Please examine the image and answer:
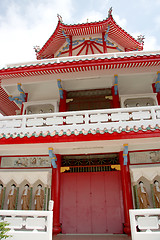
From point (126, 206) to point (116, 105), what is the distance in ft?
14.1

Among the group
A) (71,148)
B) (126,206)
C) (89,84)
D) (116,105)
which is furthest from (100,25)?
(126,206)

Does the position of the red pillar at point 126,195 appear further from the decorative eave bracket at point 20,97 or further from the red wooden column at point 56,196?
the decorative eave bracket at point 20,97

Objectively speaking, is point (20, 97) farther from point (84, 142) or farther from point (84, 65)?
point (84, 142)

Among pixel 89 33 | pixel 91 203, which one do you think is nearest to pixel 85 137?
pixel 91 203

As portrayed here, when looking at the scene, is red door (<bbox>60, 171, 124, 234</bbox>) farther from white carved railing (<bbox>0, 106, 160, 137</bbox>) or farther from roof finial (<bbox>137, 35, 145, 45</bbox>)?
roof finial (<bbox>137, 35, 145, 45</bbox>)

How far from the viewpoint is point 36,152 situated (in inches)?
332

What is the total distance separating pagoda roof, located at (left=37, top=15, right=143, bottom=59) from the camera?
1150 cm

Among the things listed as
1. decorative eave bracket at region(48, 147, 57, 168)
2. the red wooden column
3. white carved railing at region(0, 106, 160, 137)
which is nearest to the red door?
the red wooden column

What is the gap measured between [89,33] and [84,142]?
7300mm

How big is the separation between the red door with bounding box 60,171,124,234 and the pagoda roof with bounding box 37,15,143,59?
7.74 m

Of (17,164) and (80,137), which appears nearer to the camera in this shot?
(80,137)

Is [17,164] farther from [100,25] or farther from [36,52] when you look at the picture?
[100,25]

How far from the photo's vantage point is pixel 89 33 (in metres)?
12.0

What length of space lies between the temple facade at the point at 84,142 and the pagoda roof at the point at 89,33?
2702 millimetres
